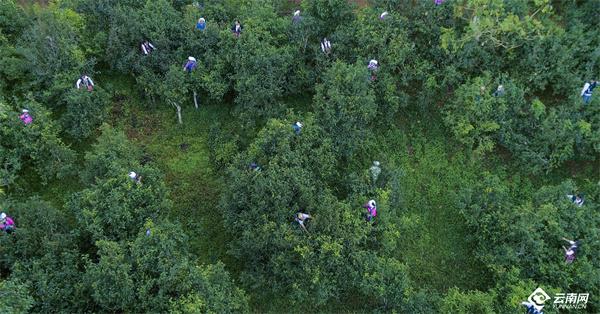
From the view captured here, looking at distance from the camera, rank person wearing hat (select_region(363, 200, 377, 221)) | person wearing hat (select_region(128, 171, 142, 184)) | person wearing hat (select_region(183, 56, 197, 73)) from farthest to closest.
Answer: person wearing hat (select_region(183, 56, 197, 73)) → person wearing hat (select_region(363, 200, 377, 221)) → person wearing hat (select_region(128, 171, 142, 184))

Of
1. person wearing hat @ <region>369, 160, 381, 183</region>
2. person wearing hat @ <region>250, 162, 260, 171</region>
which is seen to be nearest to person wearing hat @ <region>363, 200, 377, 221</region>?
person wearing hat @ <region>369, 160, 381, 183</region>

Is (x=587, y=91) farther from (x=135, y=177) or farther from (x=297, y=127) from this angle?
(x=135, y=177)

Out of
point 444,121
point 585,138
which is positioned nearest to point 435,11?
point 444,121

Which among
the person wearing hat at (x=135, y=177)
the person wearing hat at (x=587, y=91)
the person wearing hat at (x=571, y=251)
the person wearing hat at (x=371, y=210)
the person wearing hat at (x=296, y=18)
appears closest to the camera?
the person wearing hat at (x=571, y=251)

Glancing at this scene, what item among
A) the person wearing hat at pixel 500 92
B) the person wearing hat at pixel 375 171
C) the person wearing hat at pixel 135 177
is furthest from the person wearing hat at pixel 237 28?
the person wearing hat at pixel 500 92

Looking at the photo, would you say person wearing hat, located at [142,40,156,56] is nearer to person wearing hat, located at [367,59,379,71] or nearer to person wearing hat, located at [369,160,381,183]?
person wearing hat, located at [367,59,379,71]

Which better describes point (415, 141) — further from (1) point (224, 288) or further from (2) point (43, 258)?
(2) point (43, 258)

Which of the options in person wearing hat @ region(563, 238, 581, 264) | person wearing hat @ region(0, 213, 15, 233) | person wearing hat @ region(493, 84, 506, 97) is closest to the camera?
person wearing hat @ region(0, 213, 15, 233)

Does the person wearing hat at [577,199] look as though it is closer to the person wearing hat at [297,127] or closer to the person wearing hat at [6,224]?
the person wearing hat at [297,127]
